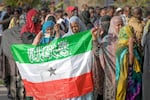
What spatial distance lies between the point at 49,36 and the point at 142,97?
67.5 inches

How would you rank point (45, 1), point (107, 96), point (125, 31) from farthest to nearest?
point (45, 1), point (107, 96), point (125, 31)

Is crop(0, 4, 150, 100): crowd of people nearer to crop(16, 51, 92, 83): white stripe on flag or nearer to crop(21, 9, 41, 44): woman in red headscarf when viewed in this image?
crop(21, 9, 41, 44): woman in red headscarf

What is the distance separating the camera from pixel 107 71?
26.8ft

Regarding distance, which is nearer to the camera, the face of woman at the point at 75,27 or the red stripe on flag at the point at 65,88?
the red stripe on flag at the point at 65,88

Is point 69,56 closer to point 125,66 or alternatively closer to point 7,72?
point 125,66

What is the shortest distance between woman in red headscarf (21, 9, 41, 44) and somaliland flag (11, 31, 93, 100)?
120 centimetres

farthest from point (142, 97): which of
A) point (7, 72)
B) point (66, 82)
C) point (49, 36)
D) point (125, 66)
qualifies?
point (7, 72)

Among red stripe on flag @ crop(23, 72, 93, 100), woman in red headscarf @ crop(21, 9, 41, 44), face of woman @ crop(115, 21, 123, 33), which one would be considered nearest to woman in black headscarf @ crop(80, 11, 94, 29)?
woman in red headscarf @ crop(21, 9, 41, 44)

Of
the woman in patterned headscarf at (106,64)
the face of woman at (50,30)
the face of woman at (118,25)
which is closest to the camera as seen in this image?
the woman in patterned headscarf at (106,64)

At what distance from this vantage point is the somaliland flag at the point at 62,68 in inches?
306

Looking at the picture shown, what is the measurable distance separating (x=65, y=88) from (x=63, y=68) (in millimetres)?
299

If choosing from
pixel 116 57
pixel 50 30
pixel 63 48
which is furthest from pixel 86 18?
pixel 116 57

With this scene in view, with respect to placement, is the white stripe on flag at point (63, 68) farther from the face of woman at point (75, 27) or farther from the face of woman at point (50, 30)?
the face of woman at point (50, 30)

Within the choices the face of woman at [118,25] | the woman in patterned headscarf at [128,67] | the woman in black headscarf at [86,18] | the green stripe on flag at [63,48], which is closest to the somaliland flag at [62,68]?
the green stripe on flag at [63,48]
